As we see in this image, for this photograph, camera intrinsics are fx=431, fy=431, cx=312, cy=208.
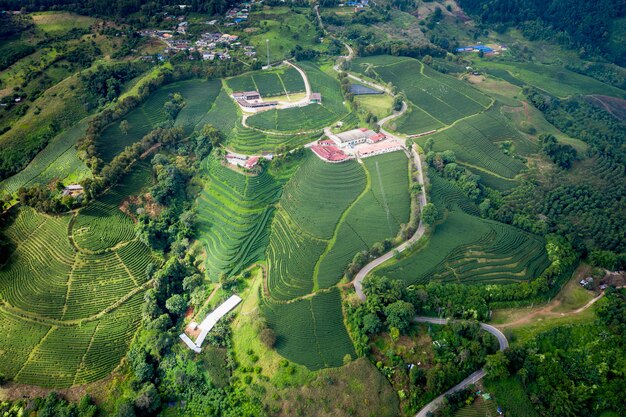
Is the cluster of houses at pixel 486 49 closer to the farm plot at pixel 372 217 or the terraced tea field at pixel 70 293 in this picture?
the farm plot at pixel 372 217

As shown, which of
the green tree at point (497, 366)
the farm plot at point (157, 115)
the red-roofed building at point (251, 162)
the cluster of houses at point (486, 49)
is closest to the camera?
the green tree at point (497, 366)

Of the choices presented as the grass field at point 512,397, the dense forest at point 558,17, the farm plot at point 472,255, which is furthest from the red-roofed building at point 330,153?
the dense forest at point 558,17

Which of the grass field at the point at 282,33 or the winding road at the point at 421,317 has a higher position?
the grass field at the point at 282,33

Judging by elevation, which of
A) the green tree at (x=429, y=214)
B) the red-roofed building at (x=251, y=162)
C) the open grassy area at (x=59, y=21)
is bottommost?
the red-roofed building at (x=251, y=162)

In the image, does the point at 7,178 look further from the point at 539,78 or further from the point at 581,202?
the point at 539,78

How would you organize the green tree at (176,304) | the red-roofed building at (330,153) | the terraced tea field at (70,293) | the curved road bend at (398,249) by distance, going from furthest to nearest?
the red-roofed building at (330,153) → the green tree at (176,304) → the curved road bend at (398,249) → the terraced tea field at (70,293)
